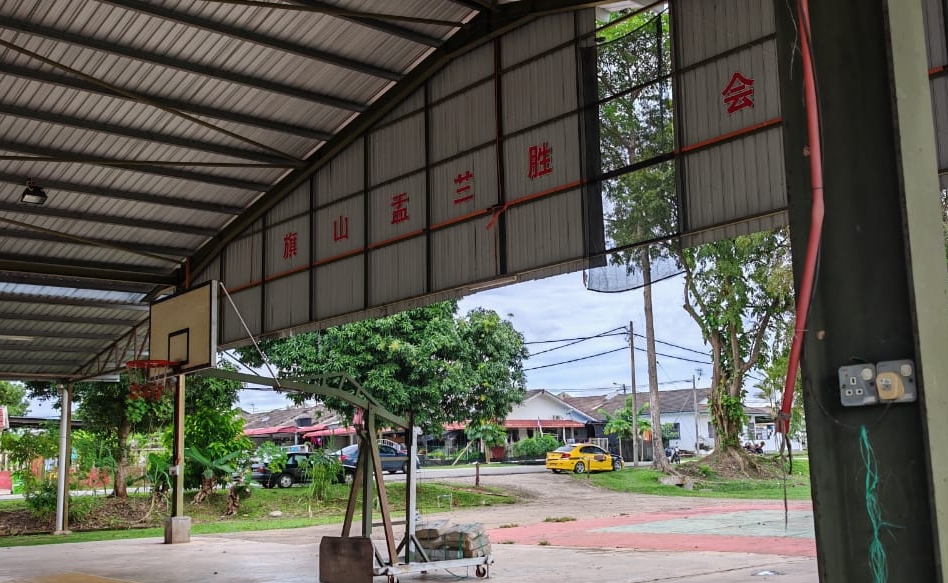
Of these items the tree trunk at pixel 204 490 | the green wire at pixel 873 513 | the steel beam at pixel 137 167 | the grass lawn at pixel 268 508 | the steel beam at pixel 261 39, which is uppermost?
the steel beam at pixel 261 39

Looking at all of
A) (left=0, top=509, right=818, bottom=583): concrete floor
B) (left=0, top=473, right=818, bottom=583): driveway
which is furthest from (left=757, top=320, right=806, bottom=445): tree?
(left=0, top=509, right=818, bottom=583): concrete floor

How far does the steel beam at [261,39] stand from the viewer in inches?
486

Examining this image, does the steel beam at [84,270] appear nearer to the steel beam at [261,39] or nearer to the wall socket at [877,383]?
the steel beam at [261,39]

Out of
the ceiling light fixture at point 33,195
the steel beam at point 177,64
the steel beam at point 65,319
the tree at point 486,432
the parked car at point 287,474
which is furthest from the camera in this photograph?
the tree at point 486,432

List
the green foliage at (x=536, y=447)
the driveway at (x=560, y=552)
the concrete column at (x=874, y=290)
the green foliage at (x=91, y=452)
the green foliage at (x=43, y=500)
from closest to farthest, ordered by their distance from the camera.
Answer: the concrete column at (x=874, y=290) → the driveway at (x=560, y=552) → the green foliage at (x=43, y=500) → the green foliage at (x=91, y=452) → the green foliage at (x=536, y=447)

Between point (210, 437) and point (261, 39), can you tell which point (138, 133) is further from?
point (210, 437)

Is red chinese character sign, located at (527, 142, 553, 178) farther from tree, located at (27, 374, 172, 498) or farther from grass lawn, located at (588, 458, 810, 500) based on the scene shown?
tree, located at (27, 374, 172, 498)

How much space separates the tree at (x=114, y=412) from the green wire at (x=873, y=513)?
78.5 ft

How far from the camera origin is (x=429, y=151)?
46.4 feet

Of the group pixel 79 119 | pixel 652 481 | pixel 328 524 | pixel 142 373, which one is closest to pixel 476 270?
pixel 79 119

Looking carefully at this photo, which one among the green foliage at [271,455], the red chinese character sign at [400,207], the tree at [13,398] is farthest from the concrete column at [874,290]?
the tree at [13,398]

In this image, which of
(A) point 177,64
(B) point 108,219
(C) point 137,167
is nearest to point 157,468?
(B) point 108,219

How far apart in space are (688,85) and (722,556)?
6661mm

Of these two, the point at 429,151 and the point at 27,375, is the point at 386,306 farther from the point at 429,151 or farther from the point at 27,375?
the point at 27,375
